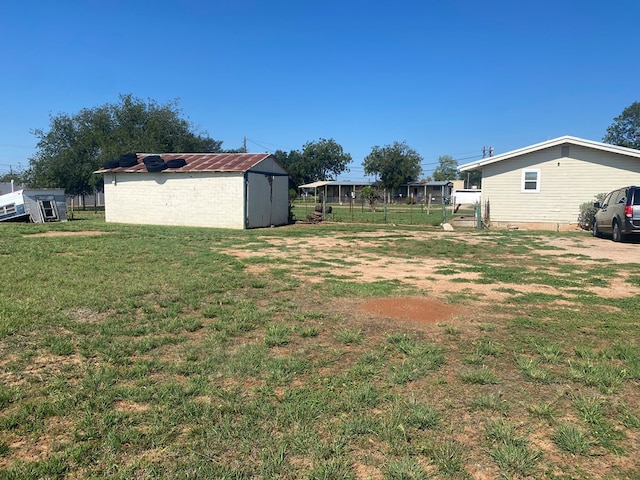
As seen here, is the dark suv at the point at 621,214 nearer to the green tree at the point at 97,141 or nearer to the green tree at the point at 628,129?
the green tree at the point at 97,141

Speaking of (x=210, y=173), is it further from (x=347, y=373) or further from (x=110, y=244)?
(x=347, y=373)

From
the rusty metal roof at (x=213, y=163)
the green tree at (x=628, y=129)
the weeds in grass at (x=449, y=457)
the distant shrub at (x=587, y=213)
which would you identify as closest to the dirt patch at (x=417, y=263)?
the weeds in grass at (x=449, y=457)

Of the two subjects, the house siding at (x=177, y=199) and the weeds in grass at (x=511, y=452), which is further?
the house siding at (x=177, y=199)

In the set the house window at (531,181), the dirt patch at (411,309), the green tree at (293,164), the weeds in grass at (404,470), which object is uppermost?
the green tree at (293,164)

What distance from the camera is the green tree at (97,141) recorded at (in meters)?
37.8

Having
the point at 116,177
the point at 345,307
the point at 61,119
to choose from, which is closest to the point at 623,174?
the point at 345,307

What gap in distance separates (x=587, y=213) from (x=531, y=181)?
2621 millimetres

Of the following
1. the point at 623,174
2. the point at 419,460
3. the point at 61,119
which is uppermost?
the point at 61,119

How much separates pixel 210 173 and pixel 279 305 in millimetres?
14315

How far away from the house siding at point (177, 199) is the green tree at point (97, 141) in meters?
17.9

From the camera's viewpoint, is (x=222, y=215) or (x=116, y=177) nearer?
(x=222, y=215)

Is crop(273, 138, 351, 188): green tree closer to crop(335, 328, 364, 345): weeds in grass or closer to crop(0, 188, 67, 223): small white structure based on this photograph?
crop(0, 188, 67, 223): small white structure

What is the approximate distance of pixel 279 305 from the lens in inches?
217

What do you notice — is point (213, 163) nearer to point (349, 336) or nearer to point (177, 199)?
point (177, 199)
